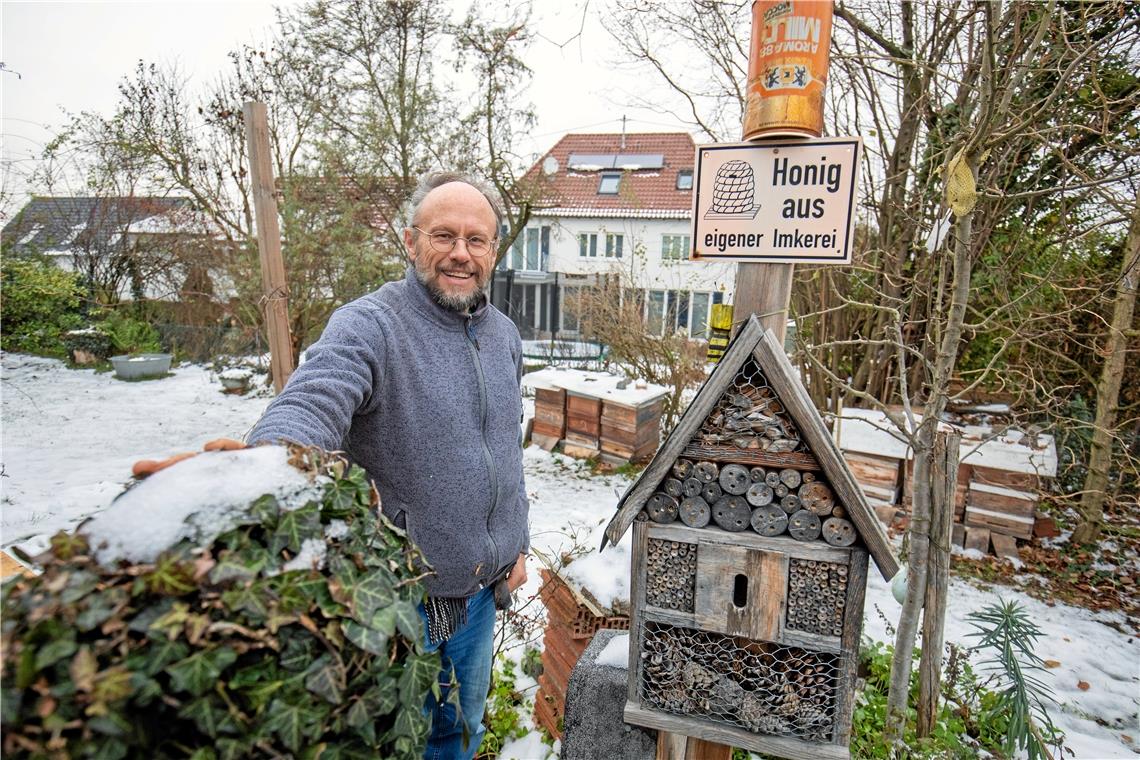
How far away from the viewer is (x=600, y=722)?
1757 millimetres

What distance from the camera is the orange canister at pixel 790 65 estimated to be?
4.51 feet

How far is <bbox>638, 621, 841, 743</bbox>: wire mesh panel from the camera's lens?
1.41 metres

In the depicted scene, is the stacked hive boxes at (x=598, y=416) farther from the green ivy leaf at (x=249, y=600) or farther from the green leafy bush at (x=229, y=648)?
the green ivy leaf at (x=249, y=600)

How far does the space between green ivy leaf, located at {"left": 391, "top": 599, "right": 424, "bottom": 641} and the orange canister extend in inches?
51.4

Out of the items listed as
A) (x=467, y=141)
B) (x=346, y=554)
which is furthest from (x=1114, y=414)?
(x=467, y=141)

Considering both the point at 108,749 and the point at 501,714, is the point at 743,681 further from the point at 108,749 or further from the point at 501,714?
the point at 501,714

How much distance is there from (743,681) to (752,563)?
1.04 feet

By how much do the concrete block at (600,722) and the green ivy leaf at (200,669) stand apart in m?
1.34

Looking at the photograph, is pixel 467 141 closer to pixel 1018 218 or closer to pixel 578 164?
pixel 1018 218

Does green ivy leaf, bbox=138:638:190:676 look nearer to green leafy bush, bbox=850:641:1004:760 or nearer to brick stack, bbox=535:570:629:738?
brick stack, bbox=535:570:629:738

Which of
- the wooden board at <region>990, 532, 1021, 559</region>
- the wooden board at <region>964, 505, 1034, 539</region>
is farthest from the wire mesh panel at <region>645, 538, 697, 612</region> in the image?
the wooden board at <region>990, 532, 1021, 559</region>

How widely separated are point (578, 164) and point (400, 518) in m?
18.7

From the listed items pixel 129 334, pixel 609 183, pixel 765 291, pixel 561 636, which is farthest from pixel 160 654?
pixel 609 183

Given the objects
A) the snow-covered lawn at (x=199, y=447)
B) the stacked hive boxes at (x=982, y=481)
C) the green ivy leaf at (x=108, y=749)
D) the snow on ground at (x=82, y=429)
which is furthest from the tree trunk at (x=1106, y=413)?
the snow on ground at (x=82, y=429)
